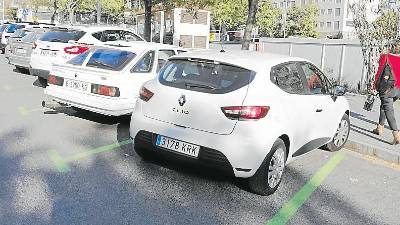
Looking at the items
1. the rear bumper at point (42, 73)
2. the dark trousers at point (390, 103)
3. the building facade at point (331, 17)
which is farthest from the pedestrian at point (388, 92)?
the building facade at point (331, 17)

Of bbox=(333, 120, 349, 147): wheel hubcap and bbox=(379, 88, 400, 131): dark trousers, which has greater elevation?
bbox=(379, 88, 400, 131): dark trousers

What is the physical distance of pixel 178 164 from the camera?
5465mm

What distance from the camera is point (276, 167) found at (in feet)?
15.6

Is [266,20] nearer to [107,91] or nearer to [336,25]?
[336,25]

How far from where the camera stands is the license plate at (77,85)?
6953 mm

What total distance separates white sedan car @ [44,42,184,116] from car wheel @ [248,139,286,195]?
9.71 ft

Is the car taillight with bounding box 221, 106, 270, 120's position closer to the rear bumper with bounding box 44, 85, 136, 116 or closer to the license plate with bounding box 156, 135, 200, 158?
the license plate with bounding box 156, 135, 200, 158

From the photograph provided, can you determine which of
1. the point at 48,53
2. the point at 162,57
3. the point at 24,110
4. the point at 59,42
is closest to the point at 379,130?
the point at 162,57

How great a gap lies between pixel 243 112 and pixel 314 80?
1.87 meters

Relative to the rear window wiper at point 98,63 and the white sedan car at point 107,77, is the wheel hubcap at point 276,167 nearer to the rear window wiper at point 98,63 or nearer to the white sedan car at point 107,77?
the white sedan car at point 107,77

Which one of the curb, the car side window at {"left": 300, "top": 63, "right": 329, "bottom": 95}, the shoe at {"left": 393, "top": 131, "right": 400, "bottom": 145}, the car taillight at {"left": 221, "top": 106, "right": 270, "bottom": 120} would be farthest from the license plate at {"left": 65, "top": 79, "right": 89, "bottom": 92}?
the shoe at {"left": 393, "top": 131, "right": 400, "bottom": 145}

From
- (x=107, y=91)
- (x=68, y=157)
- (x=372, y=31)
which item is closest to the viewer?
(x=68, y=157)

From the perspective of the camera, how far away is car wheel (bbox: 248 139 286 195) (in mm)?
4562

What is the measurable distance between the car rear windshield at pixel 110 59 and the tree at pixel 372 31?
7.64 m
